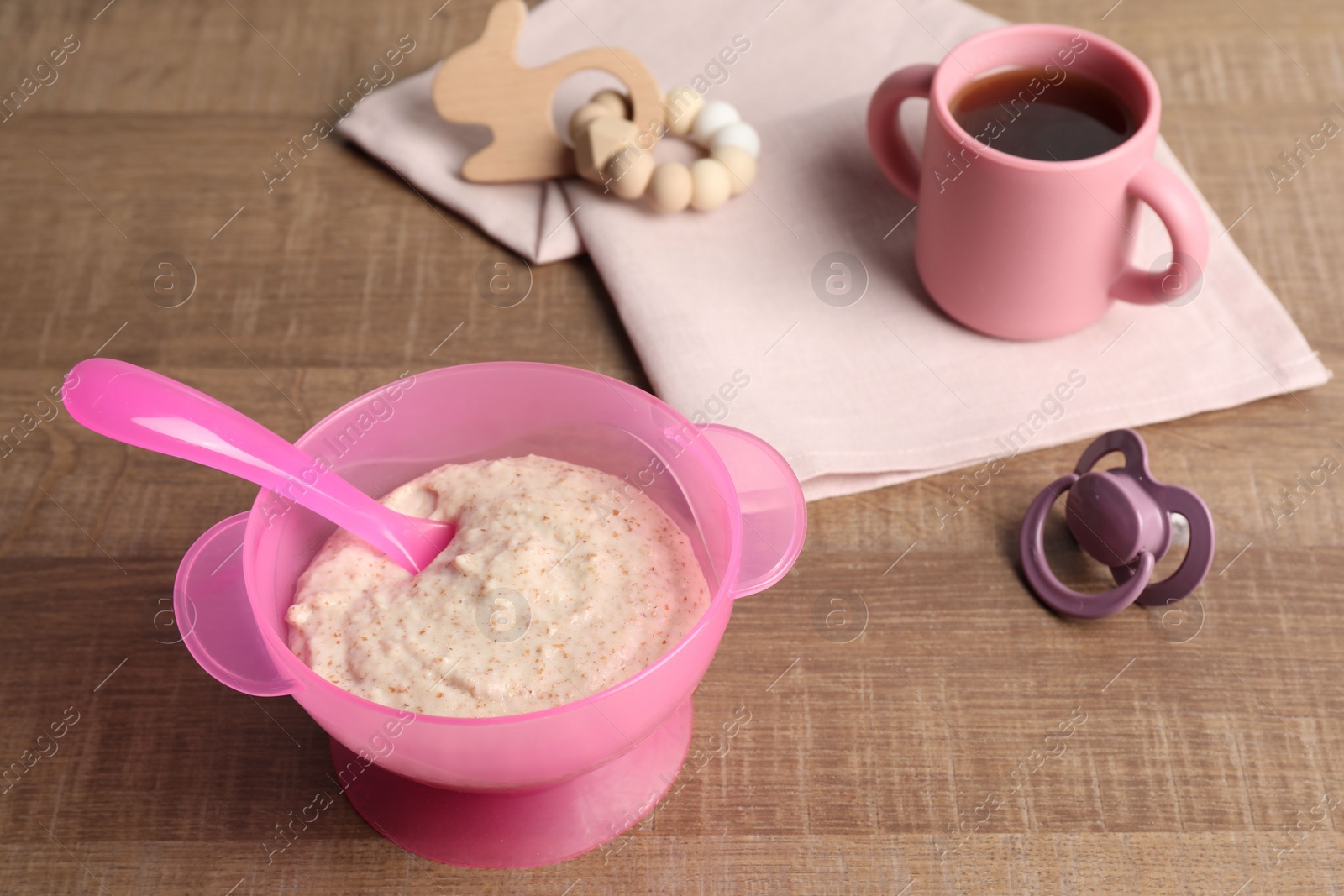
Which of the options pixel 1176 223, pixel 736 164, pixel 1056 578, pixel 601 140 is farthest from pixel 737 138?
pixel 1056 578

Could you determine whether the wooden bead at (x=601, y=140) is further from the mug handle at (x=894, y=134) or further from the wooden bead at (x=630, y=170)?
the mug handle at (x=894, y=134)

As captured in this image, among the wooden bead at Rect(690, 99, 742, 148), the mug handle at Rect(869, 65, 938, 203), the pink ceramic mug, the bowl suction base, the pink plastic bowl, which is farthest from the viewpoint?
the wooden bead at Rect(690, 99, 742, 148)

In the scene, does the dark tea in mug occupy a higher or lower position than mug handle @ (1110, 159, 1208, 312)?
higher

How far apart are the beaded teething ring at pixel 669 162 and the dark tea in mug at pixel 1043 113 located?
0.22m

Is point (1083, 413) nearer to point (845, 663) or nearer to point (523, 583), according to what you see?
point (845, 663)

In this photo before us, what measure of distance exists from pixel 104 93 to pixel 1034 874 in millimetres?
1177

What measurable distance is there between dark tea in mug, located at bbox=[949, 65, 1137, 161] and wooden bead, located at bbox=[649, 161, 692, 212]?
249 millimetres

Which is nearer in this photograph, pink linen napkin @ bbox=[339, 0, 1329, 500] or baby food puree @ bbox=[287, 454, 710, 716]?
baby food puree @ bbox=[287, 454, 710, 716]

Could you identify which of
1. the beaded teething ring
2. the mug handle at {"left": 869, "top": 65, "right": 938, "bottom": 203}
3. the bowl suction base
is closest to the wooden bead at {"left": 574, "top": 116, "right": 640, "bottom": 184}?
the beaded teething ring

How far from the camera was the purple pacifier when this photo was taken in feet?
2.82

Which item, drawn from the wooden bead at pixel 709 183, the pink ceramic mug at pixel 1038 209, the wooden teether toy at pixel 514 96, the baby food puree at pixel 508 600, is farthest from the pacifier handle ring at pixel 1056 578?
the wooden teether toy at pixel 514 96

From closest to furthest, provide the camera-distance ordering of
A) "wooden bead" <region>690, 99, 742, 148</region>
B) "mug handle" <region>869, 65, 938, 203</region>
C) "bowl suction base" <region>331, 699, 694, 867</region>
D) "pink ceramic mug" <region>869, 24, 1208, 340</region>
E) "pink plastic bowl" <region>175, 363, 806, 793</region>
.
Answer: "pink plastic bowl" <region>175, 363, 806, 793</region>
"bowl suction base" <region>331, 699, 694, 867</region>
"pink ceramic mug" <region>869, 24, 1208, 340</region>
"mug handle" <region>869, 65, 938, 203</region>
"wooden bead" <region>690, 99, 742, 148</region>

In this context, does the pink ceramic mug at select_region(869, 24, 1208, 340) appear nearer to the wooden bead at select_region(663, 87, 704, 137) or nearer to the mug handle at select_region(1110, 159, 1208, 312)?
the mug handle at select_region(1110, 159, 1208, 312)

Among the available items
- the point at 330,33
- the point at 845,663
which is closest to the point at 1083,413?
the point at 845,663
